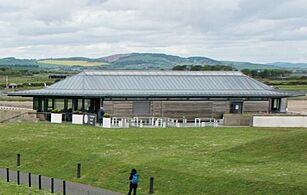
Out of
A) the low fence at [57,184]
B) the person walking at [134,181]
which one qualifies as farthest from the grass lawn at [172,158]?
the person walking at [134,181]

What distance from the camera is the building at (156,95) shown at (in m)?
51.0


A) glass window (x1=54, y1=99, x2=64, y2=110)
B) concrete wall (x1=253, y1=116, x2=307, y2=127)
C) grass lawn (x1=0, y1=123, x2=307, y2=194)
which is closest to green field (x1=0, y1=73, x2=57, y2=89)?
glass window (x1=54, y1=99, x2=64, y2=110)

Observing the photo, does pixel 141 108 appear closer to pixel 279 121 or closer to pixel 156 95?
pixel 156 95

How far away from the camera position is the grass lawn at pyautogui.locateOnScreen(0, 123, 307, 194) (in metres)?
23.4

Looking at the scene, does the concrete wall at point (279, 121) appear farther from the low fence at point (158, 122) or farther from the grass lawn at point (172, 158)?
the grass lawn at point (172, 158)

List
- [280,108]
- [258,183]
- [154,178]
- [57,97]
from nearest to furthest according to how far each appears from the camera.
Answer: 1. [258,183]
2. [154,178]
3. [57,97]
4. [280,108]

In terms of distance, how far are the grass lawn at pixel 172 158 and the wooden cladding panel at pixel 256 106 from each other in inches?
554

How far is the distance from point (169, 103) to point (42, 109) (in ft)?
39.1

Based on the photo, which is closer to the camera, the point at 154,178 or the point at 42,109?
the point at 154,178

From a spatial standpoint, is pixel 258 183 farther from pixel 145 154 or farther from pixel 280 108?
pixel 280 108

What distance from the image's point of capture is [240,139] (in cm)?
3434

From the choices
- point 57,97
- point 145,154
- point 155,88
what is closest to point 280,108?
point 155,88

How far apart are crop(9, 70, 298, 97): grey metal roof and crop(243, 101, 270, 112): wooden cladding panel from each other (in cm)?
100

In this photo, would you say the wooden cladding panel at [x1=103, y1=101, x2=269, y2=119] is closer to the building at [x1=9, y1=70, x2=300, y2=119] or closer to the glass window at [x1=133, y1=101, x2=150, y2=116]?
the building at [x1=9, y1=70, x2=300, y2=119]
